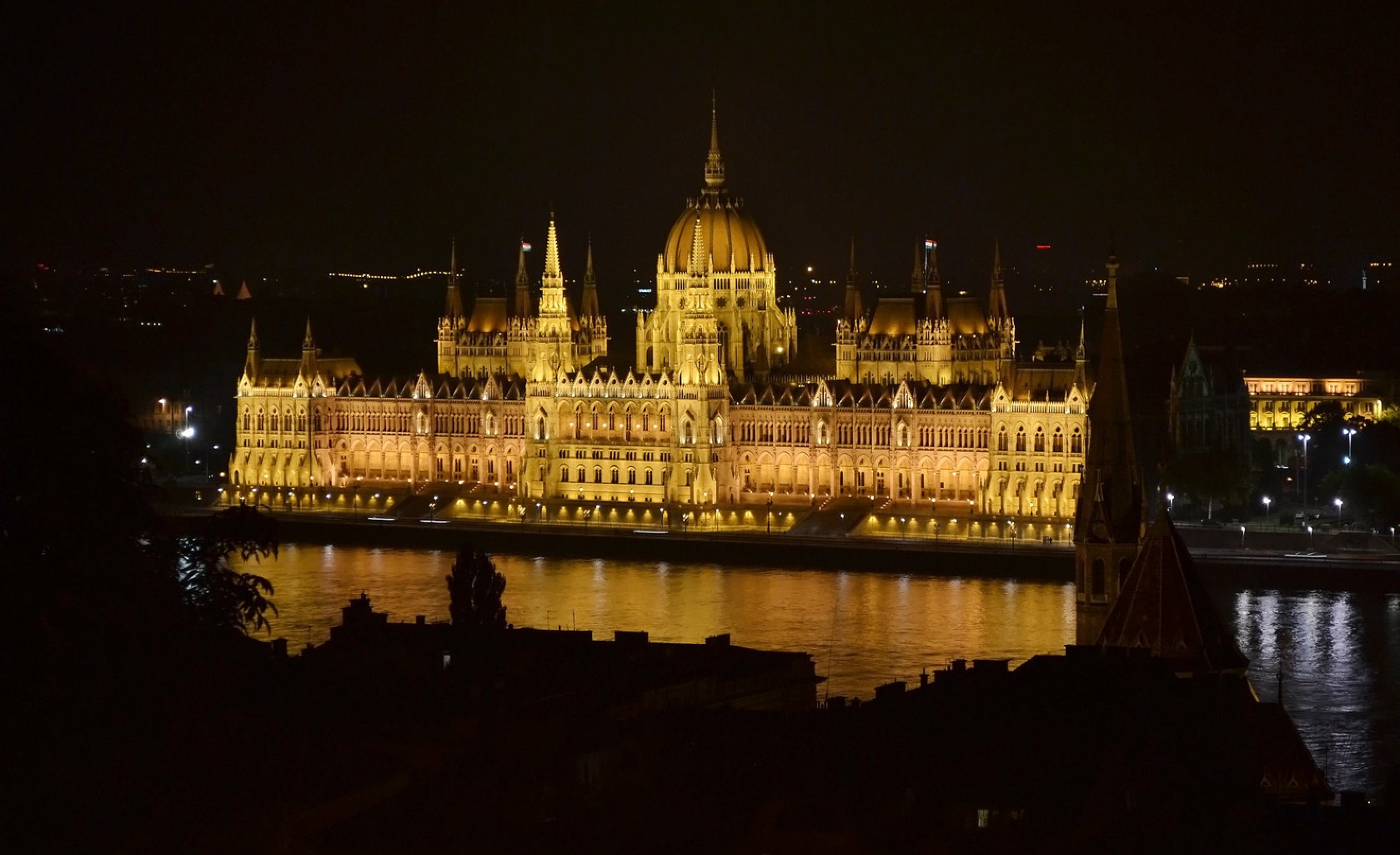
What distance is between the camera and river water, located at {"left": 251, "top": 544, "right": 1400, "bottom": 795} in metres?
52.6

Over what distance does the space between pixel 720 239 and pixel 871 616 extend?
1224 inches

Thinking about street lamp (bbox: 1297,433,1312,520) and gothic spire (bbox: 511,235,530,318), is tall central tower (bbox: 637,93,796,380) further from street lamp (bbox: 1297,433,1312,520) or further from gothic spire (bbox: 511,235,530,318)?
street lamp (bbox: 1297,433,1312,520)

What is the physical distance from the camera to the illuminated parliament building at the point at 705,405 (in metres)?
85.2

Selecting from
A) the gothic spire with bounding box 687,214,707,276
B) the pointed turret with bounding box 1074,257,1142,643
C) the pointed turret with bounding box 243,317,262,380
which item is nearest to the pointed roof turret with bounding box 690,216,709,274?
the gothic spire with bounding box 687,214,707,276

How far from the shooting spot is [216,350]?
5497 inches

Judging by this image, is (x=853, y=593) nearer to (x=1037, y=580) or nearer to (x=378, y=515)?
(x=1037, y=580)

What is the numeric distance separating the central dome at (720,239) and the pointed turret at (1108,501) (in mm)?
57660

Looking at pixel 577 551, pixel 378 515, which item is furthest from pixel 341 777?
pixel 378 515

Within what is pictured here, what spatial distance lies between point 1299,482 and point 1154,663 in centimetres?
5956

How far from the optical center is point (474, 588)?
4569 centimetres

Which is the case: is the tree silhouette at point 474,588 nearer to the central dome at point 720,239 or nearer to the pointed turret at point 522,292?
the central dome at point 720,239

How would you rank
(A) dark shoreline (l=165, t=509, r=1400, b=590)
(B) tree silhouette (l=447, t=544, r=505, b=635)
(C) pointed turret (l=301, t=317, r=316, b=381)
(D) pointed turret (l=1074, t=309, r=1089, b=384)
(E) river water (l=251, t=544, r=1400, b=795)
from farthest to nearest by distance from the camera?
(C) pointed turret (l=301, t=317, r=316, b=381), (D) pointed turret (l=1074, t=309, r=1089, b=384), (A) dark shoreline (l=165, t=509, r=1400, b=590), (E) river water (l=251, t=544, r=1400, b=795), (B) tree silhouette (l=447, t=544, r=505, b=635)

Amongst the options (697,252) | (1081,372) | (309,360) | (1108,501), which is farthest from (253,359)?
(1108,501)

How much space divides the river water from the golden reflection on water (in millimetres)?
68
